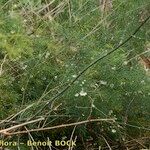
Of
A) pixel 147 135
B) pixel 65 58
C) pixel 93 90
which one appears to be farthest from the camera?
pixel 65 58

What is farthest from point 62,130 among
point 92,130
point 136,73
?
point 136,73

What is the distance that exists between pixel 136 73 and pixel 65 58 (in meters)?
0.48

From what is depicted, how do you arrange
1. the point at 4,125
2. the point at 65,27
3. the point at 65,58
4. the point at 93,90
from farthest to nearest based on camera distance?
1. the point at 65,27
2. the point at 65,58
3. the point at 93,90
4. the point at 4,125

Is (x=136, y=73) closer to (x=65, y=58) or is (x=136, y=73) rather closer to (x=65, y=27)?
(x=65, y=58)

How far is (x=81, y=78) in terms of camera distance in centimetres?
244

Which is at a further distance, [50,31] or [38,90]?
[50,31]

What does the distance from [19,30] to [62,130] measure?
2.22 ft

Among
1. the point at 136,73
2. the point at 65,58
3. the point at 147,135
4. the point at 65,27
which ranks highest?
the point at 65,27

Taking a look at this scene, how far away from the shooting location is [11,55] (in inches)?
92.9

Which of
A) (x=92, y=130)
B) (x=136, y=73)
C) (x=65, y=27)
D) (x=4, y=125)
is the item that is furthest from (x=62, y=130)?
(x=65, y=27)

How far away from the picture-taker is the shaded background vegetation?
2.40 metres

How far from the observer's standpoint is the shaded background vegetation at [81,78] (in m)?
2.40

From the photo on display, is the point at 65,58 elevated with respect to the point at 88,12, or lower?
lower

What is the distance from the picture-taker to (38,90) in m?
2.59
